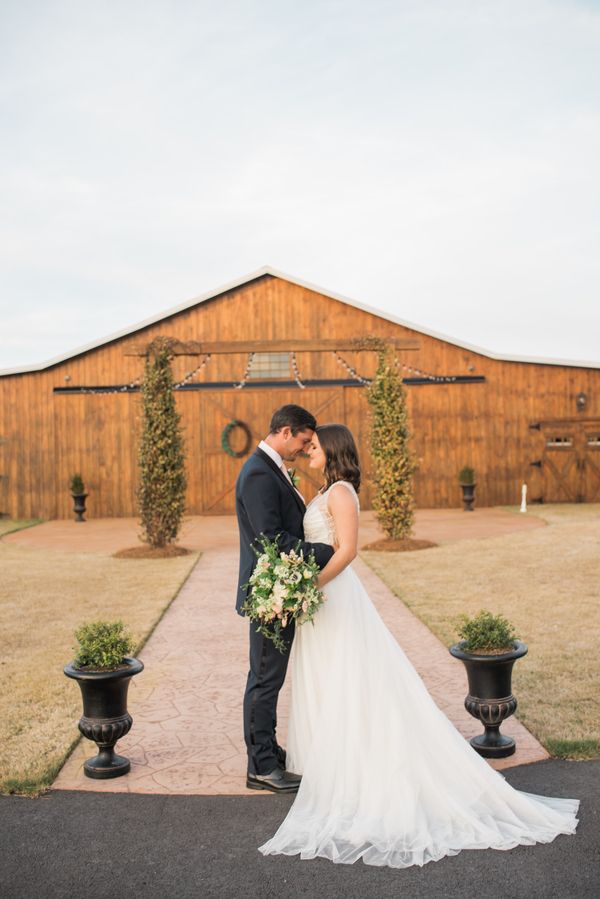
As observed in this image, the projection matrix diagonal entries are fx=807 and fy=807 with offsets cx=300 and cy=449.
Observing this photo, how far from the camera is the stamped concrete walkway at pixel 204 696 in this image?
462 cm

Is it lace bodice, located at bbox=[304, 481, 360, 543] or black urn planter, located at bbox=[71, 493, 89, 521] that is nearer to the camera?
lace bodice, located at bbox=[304, 481, 360, 543]

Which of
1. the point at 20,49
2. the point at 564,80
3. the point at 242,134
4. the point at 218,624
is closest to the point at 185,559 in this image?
the point at 218,624

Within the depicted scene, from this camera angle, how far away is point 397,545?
14500 mm

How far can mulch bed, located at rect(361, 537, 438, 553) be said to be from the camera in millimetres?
14438

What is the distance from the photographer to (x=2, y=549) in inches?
624

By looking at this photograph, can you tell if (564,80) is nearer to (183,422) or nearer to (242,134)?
(242,134)

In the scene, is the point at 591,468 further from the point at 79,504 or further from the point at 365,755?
the point at 365,755

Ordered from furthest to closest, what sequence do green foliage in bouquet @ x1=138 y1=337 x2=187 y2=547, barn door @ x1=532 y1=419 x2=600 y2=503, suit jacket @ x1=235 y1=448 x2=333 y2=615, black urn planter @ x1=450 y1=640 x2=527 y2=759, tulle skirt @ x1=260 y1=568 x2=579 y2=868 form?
barn door @ x1=532 y1=419 x2=600 y2=503 → green foliage in bouquet @ x1=138 y1=337 x2=187 y2=547 → black urn planter @ x1=450 y1=640 x2=527 y2=759 → suit jacket @ x1=235 y1=448 x2=333 y2=615 → tulle skirt @ x1=260 y1=568 x2=579 y2=868

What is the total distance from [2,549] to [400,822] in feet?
45.1

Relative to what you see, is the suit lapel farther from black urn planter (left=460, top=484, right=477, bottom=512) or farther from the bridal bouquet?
black urn planter (left=460, top=484, right=477, bottom=512)

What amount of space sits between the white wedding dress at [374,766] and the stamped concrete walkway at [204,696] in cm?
61

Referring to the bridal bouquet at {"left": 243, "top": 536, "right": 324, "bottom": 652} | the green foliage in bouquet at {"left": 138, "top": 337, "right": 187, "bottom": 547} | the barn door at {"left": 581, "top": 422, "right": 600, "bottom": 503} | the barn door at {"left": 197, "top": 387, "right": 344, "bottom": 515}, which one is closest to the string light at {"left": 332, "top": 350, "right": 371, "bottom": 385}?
the barn door at {"left": 197, "top": 387, "right": 344, "bottom": 515}

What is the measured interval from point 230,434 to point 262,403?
1215mm

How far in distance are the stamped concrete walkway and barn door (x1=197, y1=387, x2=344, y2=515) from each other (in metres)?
9.53
